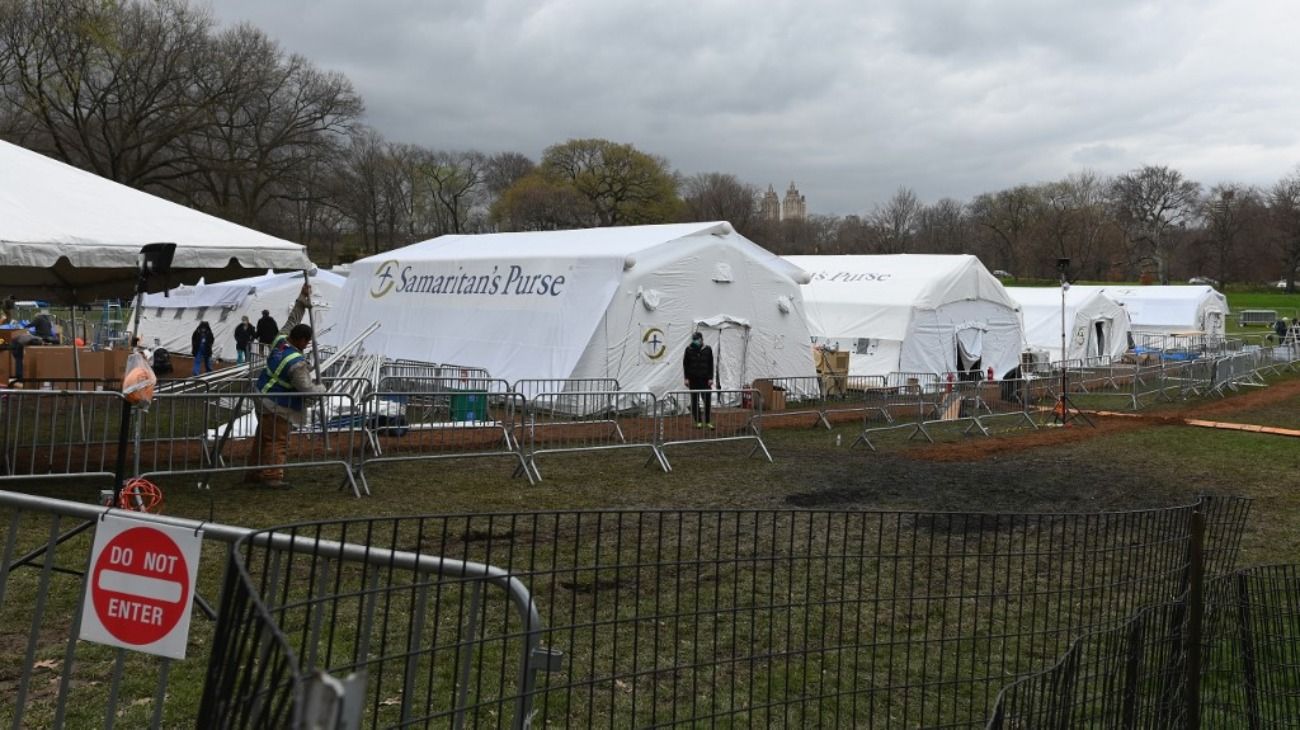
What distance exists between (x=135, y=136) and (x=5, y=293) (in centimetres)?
3083

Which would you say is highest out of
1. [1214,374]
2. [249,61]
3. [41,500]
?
[249,61]

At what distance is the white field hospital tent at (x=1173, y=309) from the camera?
46188mm

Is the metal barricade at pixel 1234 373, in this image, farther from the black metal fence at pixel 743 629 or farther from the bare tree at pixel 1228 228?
the bare tree at pixel 1228 228

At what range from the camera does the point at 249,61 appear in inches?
1766

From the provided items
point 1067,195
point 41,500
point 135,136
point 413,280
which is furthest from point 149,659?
point 1067,195

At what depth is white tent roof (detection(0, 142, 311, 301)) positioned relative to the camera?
1046 centimetres

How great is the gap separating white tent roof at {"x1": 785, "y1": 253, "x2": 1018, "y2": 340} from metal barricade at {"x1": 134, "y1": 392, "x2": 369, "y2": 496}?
688 inches

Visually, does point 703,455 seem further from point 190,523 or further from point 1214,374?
point 1214,374

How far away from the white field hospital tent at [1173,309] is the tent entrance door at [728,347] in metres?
29.6

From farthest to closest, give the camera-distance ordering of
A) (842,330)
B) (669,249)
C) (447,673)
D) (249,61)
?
(249,61)
(842,330)
(669,249)
(447,673)

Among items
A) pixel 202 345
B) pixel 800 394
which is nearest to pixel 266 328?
pixel 202 345

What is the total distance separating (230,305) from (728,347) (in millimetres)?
18194

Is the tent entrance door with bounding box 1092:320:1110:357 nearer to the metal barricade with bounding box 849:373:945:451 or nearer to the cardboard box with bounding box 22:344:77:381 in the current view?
the metal barricade with bounding box 849:373:945:451

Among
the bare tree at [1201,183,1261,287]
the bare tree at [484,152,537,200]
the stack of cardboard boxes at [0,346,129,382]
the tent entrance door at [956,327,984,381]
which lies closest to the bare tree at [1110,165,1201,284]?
the bare tree at [1201,183,1261,287]
